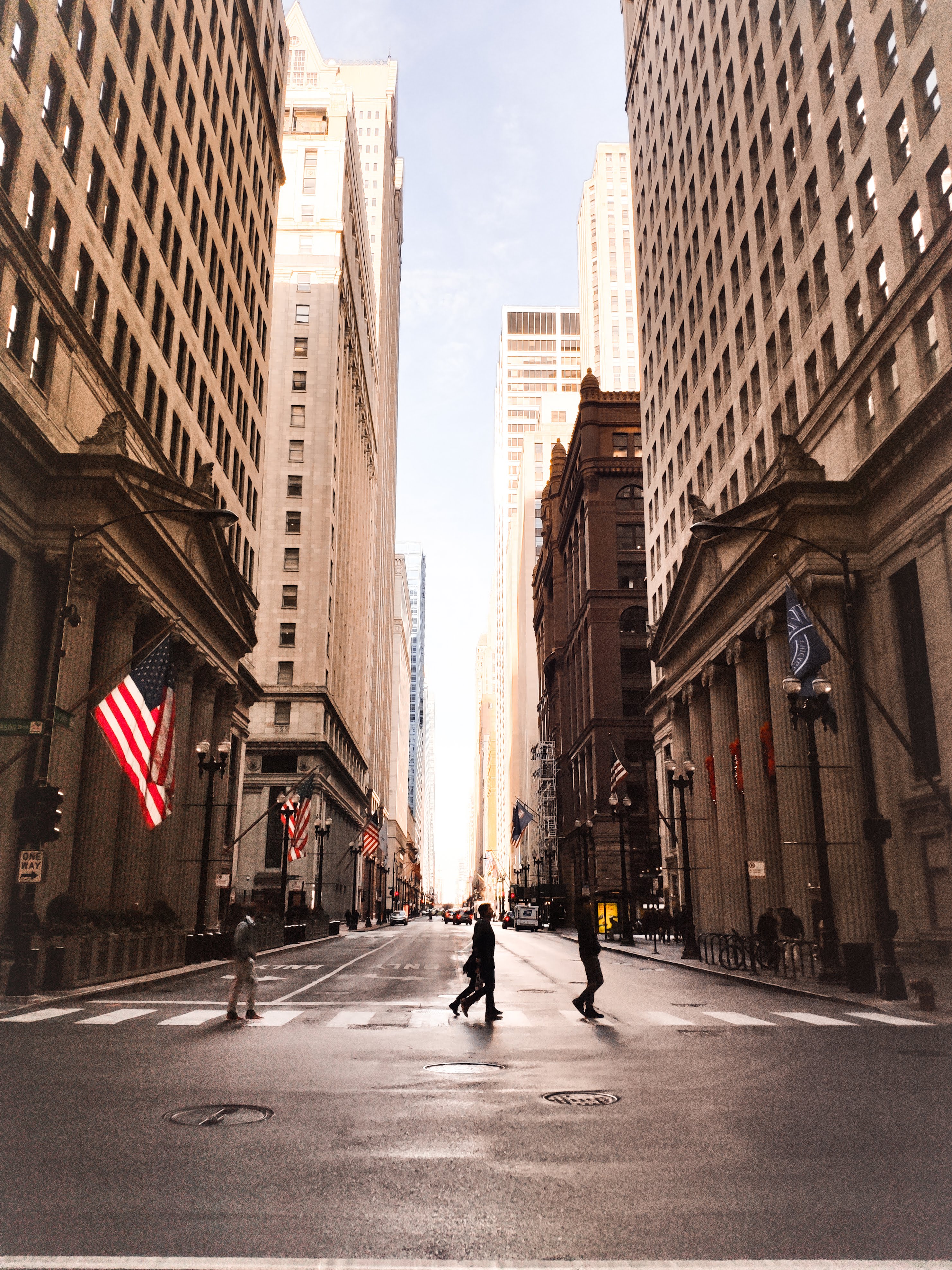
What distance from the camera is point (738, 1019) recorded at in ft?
59.0

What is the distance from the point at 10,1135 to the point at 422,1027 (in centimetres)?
933

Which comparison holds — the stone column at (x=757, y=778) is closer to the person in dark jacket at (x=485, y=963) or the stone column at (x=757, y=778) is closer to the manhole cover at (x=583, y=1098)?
the person in dark jacket at (x=485, y=963)

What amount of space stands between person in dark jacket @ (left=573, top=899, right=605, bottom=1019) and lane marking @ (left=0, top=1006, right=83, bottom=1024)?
30.1ft

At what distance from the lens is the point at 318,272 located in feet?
315

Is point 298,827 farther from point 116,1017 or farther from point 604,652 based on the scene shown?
point 604,652

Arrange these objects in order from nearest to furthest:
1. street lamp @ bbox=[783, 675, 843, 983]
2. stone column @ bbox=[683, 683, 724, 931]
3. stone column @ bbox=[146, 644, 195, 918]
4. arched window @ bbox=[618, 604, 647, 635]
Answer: street lamp @ bbox=[783, 675, 843, 983]
stone column @ bbox=[146, 644, 195, 918]
stone column @ bbox=[683, 683, 724, 931]
arched window @ bbox=[618, 604, 647, 635]

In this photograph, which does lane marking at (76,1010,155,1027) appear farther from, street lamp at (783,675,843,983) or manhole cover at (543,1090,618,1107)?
street lamp at (783,675,843,983)

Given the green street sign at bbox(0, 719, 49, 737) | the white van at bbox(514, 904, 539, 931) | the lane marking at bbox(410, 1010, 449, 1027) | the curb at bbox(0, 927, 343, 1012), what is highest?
the green street sign at bbox(0, 719, 49, 737)

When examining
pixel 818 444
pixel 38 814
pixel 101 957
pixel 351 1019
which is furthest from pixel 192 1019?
pixel 818 444

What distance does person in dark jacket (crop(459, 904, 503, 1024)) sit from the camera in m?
18.0

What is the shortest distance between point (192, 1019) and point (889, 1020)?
12157mm

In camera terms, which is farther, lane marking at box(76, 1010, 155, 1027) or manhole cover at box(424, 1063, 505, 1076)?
lane marking at box(76, 1010, 155, 1027)

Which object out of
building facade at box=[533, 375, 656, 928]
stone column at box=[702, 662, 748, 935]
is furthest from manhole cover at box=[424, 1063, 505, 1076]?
building facade at box=[533, 375, 656, 928]

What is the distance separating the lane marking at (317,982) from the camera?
21922 mm
